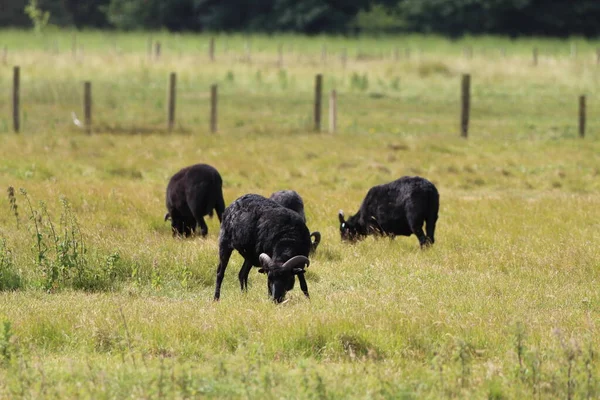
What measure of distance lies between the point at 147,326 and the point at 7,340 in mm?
1255

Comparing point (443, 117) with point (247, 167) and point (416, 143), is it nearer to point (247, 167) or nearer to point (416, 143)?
point (416, 143)

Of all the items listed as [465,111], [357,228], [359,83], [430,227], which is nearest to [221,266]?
[430,227]

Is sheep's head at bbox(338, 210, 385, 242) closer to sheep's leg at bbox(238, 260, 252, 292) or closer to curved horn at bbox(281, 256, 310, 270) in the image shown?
sheep's leg at bbox(238, 260, 252, 292)

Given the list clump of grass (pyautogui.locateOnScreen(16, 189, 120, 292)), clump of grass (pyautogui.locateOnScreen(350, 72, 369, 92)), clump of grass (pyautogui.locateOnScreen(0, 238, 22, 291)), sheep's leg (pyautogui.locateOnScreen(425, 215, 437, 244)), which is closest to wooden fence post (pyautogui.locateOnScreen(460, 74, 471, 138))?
sheep's leg (pyautogui.locateOnScreen(425, 215, 437, 244))

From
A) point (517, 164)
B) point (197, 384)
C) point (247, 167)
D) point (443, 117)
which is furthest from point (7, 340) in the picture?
point (443, 117)

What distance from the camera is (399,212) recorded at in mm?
13953

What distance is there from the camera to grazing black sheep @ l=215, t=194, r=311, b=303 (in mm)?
10008

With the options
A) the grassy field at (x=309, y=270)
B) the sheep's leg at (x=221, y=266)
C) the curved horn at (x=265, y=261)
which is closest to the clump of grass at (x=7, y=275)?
the grassy field at (x=309, y=270)

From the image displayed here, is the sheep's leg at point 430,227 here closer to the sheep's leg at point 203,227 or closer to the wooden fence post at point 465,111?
the sheep's leg at point 203,227

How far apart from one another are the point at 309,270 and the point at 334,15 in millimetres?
74822

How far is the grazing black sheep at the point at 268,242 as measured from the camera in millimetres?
10008

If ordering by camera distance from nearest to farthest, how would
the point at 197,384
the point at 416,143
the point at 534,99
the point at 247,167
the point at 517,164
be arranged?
the point at 197,384
the point at 247,167
the point at 517,164
the point at 416,143
the point at 534,99

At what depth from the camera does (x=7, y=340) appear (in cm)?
788

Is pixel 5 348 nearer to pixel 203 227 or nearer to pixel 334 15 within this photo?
pixel 203 227
